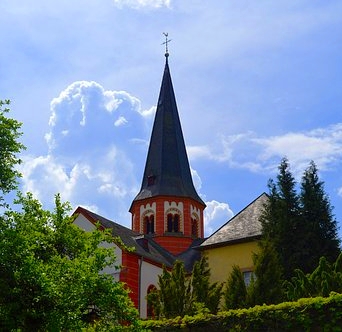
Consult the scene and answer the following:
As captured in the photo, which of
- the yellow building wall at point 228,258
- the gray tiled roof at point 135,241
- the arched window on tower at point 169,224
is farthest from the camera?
the arched window on tower at point 169,224

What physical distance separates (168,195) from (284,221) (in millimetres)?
16840

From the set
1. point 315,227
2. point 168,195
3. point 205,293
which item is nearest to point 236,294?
point 205,293

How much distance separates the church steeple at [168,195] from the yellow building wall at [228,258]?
31.7 feet

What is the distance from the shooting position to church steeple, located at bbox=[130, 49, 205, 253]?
4031cm

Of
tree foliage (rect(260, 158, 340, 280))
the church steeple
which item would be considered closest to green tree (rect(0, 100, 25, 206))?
tree foliage (rect(260, 158, 340, 280))

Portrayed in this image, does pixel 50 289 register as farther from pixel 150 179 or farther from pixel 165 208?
pixel 150 179

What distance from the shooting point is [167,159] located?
4406 cm

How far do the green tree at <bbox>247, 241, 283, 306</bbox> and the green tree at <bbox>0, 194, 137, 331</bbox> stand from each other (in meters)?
8.28

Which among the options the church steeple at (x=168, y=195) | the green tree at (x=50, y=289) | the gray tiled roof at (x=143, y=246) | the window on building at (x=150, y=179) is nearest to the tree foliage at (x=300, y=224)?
the gray tiled roof at (x=143, y=246)

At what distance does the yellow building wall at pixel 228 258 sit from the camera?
28.8m

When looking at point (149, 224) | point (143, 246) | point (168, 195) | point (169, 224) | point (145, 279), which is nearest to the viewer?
point (145, 279)

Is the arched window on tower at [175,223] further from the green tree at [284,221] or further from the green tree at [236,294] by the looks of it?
the green tree at [236,294]

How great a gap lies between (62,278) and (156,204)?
2753cm

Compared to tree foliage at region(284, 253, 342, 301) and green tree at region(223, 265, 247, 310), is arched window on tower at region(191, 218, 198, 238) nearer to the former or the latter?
green tree at region(223, 265, 247, 310)
